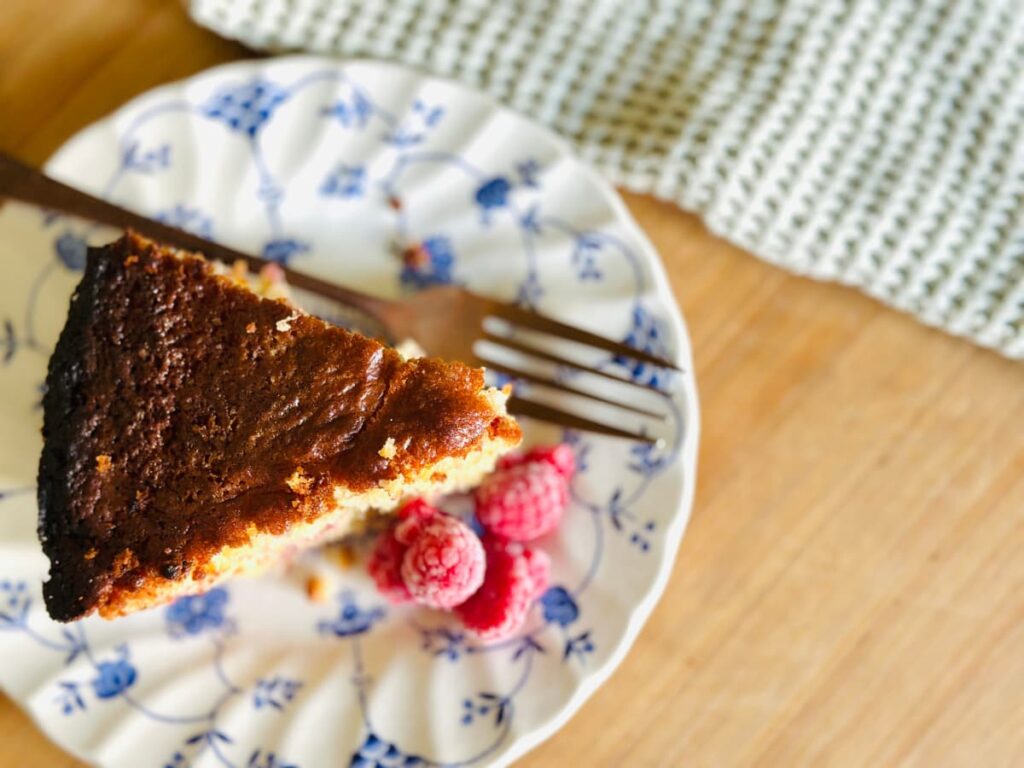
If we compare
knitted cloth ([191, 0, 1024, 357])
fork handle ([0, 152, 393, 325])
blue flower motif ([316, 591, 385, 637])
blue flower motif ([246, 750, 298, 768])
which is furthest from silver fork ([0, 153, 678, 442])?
blue flower motif ([246, 750, 298, 768])

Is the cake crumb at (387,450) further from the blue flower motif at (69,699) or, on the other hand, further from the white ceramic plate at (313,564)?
the blue flower motif at (69,699)

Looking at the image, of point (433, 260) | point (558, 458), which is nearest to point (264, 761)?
point (558, 458)

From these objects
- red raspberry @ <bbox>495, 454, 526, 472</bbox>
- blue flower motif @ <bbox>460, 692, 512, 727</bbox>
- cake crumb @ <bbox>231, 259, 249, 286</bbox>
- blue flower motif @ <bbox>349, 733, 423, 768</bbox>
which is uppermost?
cake crumb @ <bbox>231, 259, 249, 286</bbox>

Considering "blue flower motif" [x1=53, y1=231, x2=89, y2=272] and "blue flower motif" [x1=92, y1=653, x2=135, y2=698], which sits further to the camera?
"blue flower motif" [x1=53, y1=231, x2=89, y2=272]

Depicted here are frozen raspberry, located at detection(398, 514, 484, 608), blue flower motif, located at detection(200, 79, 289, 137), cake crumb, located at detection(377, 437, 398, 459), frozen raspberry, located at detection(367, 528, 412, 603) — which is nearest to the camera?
cake crumb, located at detection(377, 437, 398, 459)

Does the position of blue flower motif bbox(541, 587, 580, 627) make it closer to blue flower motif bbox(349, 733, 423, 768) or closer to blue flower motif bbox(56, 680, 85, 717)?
blue flower motif bbox(349, 733, 423, 768)

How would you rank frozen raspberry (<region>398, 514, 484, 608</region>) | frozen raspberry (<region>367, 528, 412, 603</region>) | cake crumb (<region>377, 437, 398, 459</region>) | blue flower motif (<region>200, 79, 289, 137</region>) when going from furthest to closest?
blue flower motif (<region>200, 79, 289, 137</region>) < frozen raspberry (<region>367, 528, 412, 603</region>) < frozen raspberry (<region>398, 514, 484, 608</region>) < cake crumb (<region>377, 437, 398, 459</region>)

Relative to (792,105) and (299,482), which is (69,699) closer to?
(299,482)
